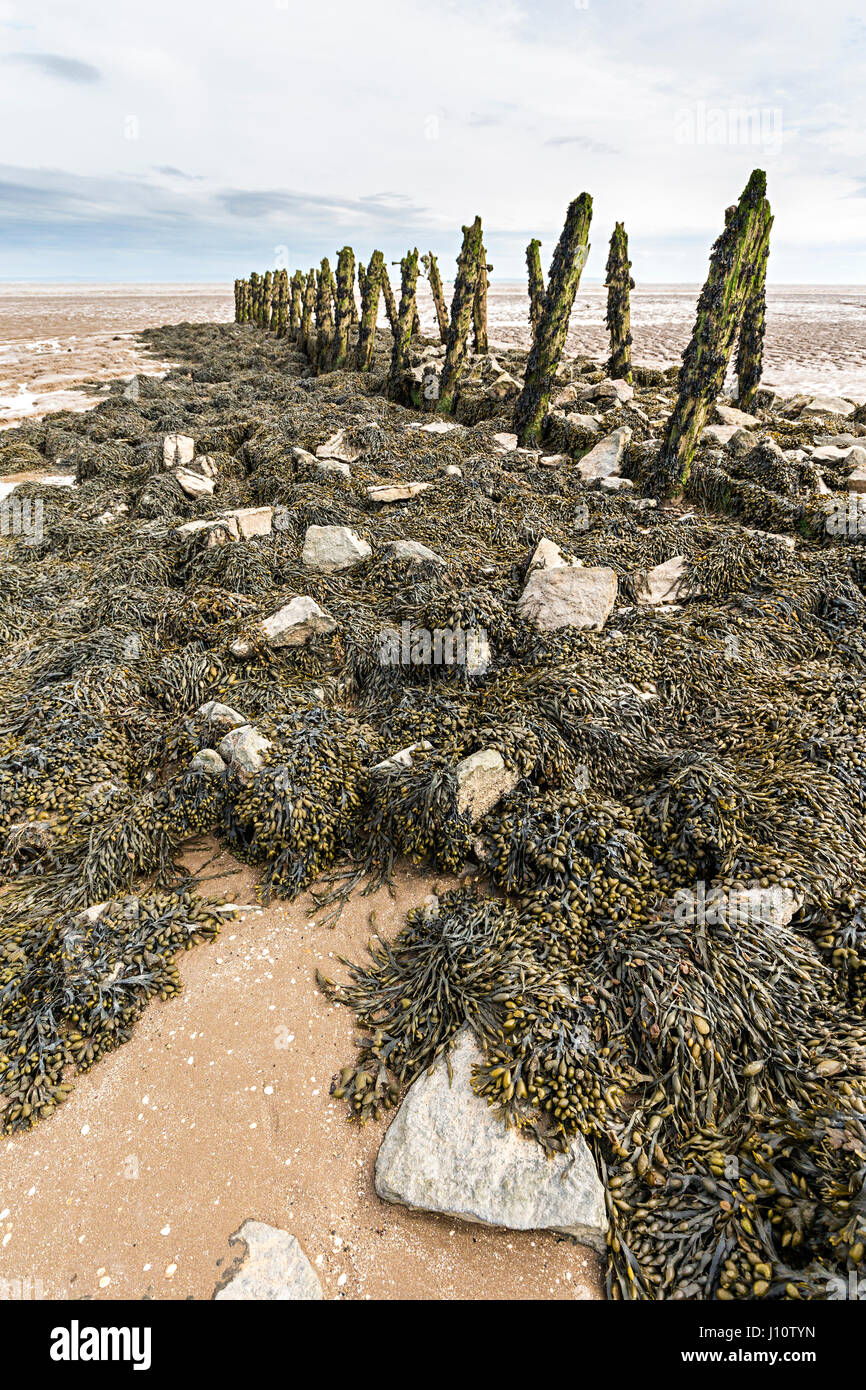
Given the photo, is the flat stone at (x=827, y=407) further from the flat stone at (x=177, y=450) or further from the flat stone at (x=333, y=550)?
the flat stone at (x=177, y=450)

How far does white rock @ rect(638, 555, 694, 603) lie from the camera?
720 cm

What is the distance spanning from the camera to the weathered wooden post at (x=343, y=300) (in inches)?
941

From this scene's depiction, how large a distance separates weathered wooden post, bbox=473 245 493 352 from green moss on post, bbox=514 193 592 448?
5.24 meters

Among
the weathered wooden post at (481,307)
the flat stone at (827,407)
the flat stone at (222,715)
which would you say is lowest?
the flat stone at (222,715)

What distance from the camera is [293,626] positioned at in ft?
20.8

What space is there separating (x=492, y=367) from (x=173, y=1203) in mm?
22381

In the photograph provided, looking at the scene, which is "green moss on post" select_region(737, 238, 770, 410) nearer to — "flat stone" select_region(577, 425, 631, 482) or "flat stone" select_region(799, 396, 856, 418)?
"flat stone" select_region(799, 396, 856, 418)

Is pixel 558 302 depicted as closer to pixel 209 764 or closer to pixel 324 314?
pixel 209 764

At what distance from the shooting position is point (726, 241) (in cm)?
902

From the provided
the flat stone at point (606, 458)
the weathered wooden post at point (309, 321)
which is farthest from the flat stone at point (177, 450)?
the weathered wooden post at point (309, 321)

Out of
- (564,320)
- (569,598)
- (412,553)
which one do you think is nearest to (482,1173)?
(569,598)

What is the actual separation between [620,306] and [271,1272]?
71.4 feet

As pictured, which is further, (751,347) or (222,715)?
(751,347)

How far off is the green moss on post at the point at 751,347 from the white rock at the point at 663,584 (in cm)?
1010
